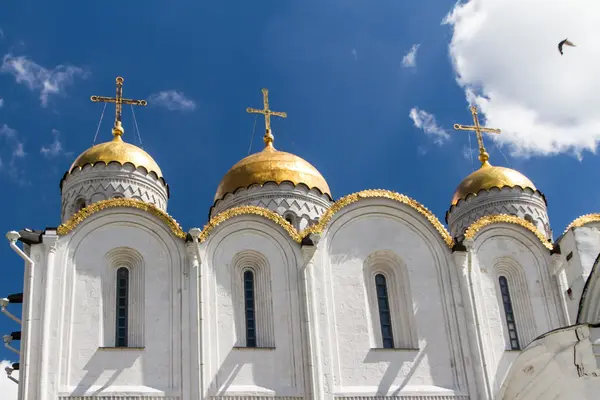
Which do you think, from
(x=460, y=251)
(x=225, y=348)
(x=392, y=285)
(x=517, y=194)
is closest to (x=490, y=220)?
(x=460, y=251)

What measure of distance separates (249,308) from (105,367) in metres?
3.13

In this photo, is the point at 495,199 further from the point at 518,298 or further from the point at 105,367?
the point at 105,367

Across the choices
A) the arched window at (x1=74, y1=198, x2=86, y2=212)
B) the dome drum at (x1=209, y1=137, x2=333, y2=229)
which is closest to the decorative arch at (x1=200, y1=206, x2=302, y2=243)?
the dome drum at (x1=209, y1=137, x2=333, y2=229)

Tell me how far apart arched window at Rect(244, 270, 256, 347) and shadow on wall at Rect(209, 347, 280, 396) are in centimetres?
32

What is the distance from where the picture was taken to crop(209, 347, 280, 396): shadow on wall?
53.9ft

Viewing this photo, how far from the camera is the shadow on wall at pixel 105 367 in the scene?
52.0 feet

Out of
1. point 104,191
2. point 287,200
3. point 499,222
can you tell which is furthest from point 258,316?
point 499,222

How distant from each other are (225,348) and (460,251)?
18.2ft

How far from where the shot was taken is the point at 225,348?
55.2 feet

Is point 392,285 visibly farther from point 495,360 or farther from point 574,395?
point 574,395

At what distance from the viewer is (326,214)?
1867cm

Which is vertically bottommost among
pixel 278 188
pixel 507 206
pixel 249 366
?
pixel 249 366

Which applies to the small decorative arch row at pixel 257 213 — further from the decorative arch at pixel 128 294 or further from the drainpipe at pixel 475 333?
the decorative arch at pixel 128 294

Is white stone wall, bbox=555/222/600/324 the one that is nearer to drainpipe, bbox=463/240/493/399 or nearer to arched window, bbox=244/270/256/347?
drainpipe, bbox=463/240/493/399
